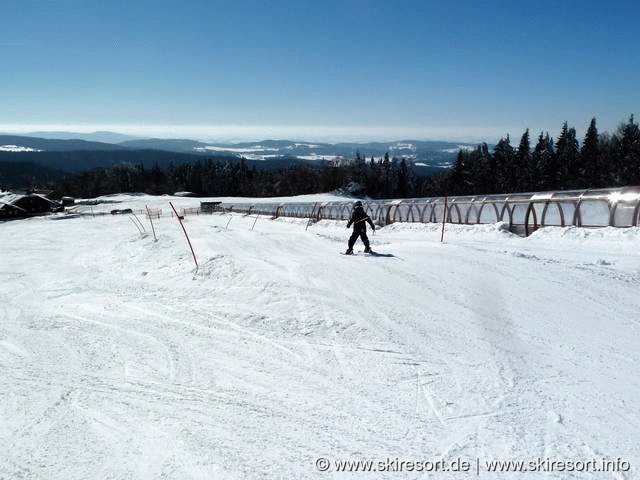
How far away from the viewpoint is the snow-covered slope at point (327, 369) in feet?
14.1

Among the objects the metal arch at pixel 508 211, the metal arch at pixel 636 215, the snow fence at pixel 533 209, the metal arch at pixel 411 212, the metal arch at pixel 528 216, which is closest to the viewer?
the metal arch at pixel 636 215

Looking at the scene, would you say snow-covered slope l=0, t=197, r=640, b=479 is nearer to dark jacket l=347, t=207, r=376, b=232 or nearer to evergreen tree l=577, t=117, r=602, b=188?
dark jacket l=347, t=207, r=376, b=232

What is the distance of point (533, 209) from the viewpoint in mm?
18391

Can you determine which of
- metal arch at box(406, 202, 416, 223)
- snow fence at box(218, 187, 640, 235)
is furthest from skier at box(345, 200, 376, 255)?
metal arch at box(406, 202, 416, 223)

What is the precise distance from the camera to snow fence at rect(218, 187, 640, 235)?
1552cm

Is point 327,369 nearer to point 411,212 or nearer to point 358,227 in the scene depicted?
point 358,227

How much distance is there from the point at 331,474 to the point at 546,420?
7.90 ft

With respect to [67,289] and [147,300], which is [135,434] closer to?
[147,300]

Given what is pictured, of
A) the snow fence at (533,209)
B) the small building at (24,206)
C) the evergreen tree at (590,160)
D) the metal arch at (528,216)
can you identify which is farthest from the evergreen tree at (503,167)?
the small building at (24,206)

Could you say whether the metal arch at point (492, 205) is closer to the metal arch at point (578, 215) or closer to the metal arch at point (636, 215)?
the metal arch at point (578, 215)

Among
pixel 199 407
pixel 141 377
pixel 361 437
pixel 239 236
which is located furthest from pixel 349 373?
pixel 239 236

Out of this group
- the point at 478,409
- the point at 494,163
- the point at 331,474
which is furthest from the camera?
the point at 494,163

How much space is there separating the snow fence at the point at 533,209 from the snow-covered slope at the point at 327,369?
450 cm

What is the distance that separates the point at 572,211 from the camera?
17.0m
